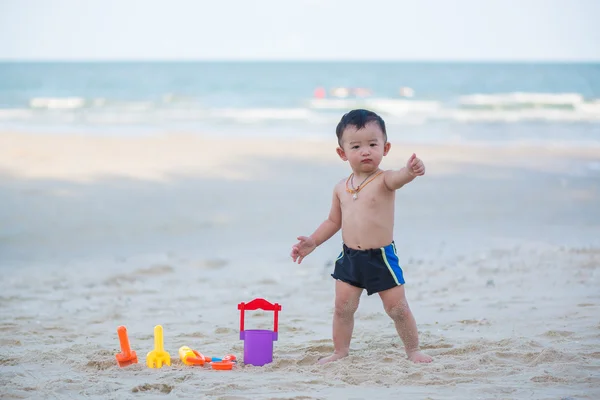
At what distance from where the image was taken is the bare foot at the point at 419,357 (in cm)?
387

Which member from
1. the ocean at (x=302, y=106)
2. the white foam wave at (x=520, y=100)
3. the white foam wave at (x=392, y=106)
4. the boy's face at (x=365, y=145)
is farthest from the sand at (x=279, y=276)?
the white foam wave at (x=520, y=100)

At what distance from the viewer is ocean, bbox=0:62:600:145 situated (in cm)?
1873

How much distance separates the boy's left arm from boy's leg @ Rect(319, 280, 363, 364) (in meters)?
0.59

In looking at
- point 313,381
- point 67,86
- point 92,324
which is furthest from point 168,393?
point 67,86

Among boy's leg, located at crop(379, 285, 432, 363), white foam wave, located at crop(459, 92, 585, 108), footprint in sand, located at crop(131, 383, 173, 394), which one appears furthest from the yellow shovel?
white foam wave, located at crop(459, 92, 585, 108)

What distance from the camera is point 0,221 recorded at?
834 centimetres

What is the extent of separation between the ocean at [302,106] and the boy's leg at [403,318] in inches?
492

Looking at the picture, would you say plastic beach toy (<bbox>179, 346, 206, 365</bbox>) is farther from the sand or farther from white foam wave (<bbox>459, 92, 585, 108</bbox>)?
white foam wave (<bbox>459, 92, 585, 108</bbox>)

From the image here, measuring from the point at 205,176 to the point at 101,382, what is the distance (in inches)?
301

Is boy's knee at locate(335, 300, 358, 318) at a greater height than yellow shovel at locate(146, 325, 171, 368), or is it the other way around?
boy's knee at locate(335, 300, 358, 318)

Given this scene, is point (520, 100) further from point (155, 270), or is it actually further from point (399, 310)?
point (399, 310)

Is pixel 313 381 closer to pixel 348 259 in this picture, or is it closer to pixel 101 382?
pixel 348 259

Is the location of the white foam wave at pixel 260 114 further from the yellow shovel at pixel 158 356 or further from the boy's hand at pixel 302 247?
the yellow shovel at pixel 158 356

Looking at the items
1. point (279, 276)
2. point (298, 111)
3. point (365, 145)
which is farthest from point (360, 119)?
point (298, 111)
